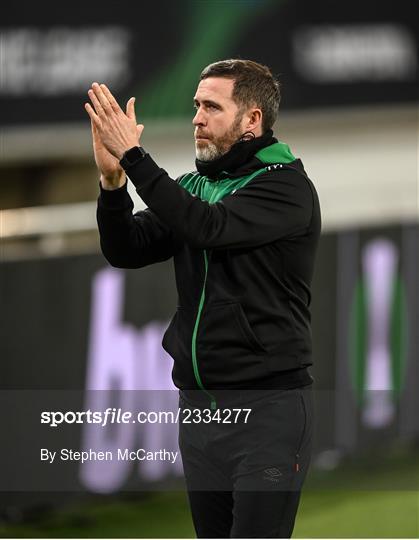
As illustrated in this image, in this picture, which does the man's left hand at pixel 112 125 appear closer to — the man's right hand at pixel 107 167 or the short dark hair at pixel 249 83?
the man's right hand at pixel 107 167

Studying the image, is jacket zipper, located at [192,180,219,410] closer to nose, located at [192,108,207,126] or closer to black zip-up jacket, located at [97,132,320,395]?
black zip-up jacket, located at [97,132,320,395]

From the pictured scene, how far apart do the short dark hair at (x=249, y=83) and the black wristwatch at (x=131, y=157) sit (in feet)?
0.73

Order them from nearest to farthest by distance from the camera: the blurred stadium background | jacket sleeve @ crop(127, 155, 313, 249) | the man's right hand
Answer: jacket sleeve @ crop(127, 155, 313, 249) < the man's right hand < the blurred stadium background

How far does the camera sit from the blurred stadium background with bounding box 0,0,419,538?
369cm

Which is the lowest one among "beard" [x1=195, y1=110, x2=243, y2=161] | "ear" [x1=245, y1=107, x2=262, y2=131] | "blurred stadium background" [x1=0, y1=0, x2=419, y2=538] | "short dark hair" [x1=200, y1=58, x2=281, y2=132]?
"blurred stadium background" [x1=0, y1=0, x2=419, y2=538]

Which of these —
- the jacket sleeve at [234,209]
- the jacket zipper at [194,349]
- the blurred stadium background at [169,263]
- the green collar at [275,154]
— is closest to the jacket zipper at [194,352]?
the jacket zipper at [194,349]

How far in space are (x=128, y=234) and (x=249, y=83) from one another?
0.36m

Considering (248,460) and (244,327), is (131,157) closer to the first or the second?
(244,327)

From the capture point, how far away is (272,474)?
2025 millimetres

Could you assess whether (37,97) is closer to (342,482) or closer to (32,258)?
(32,258)

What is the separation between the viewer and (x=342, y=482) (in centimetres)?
440

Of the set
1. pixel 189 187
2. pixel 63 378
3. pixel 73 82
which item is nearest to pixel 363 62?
pixel 73 82

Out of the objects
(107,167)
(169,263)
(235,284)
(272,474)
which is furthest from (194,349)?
(169,263)

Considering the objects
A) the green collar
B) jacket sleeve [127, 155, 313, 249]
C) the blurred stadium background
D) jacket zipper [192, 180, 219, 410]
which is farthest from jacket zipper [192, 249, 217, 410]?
the blurred stadium background
